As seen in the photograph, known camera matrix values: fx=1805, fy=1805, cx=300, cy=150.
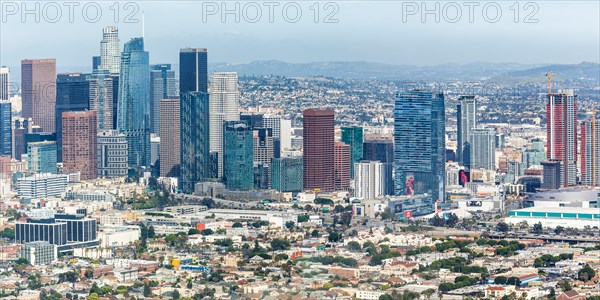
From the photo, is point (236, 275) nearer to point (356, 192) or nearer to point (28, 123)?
point (356, 192)

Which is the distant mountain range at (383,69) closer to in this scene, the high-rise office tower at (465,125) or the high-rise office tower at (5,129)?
the high-rise office tower at (465,125)

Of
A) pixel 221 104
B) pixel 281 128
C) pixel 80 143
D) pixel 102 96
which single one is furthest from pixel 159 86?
pixel 221 104

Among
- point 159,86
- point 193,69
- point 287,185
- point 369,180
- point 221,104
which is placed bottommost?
point 287,185

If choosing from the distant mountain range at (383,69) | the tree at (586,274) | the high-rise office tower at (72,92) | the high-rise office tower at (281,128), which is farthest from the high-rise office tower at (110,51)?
the tree at (586,274)

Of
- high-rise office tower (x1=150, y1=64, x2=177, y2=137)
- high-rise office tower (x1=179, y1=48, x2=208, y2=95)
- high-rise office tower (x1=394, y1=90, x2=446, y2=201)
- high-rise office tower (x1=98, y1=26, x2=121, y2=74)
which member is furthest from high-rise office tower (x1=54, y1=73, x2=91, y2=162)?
high-rise office tower (x1=394, y1=90, x2=446, y2=201)

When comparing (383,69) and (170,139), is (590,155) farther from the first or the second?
(170,139)
